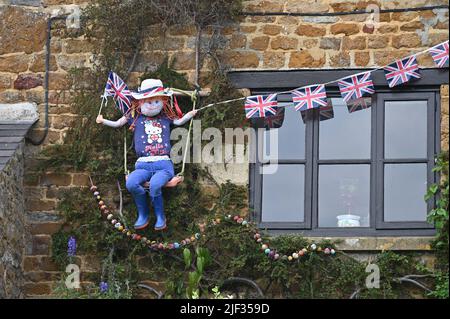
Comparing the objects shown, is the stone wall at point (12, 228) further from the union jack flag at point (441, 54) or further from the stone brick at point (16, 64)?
the union jack flag at point (441, 54)

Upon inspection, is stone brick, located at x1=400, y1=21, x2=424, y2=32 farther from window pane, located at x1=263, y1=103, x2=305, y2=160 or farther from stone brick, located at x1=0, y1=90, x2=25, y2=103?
stone brick, located at x1=0, y1=90, x2=25, y2=103

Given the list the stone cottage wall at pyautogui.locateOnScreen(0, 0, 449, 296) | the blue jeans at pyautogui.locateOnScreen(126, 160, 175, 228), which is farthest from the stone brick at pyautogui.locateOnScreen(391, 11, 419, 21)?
the blue jeans at pyautogui.locateOnScreen(126, 160, 175, 228)

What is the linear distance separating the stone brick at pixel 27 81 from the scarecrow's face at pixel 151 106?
1113 mm

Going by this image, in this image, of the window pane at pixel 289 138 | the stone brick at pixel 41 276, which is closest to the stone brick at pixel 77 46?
the window pane at pixel 289 138

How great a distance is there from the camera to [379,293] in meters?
10.8

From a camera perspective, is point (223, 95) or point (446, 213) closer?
point (446, 213)

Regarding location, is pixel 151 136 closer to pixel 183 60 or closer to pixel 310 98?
pixel 183 60

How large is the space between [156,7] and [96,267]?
2354mm

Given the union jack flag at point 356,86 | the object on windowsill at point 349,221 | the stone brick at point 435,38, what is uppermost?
the stone brick at point 435,38

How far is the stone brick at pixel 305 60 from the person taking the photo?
11.5 m

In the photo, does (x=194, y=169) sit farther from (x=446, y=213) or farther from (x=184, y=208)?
(x=446, y=213)

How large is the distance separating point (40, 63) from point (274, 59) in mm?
2122

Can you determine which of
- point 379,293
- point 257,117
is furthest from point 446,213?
point 257,117

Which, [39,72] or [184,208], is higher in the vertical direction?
[39,72]
